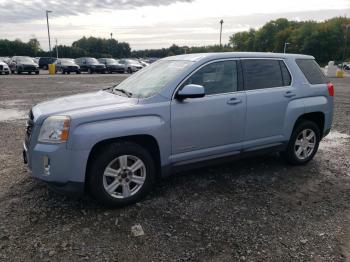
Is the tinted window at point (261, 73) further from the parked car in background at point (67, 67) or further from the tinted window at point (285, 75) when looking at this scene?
the parked car in background at point (67, 67)

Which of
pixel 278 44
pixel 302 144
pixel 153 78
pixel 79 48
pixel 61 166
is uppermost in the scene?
pixel 278 44

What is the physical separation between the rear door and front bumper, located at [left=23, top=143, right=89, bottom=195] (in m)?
2.33

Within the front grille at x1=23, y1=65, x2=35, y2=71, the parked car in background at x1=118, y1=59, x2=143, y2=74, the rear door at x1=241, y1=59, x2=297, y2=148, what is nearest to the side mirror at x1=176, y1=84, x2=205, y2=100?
the rear door at x1=241, y1=59, x2=297, y2=148

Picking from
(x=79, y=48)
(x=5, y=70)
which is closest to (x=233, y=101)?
(x=5, y=70)

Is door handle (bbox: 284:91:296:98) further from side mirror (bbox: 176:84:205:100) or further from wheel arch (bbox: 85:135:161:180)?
wheel arch (bbox: 85:135:161:180)

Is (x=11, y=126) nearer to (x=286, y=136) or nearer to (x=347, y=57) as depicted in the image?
(x=286, y=136)

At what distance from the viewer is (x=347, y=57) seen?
98.6m

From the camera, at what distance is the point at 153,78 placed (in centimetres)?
464

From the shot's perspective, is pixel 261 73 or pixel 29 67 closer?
pixel 261 73

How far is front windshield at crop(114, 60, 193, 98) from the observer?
4.29 m

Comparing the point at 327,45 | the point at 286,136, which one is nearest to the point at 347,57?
the point at 327,45

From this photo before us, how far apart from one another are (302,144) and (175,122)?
2.51 meters

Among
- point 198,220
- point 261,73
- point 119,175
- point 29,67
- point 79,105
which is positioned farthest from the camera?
point 29,67

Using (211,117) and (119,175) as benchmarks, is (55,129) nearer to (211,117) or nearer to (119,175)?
(119,175)
